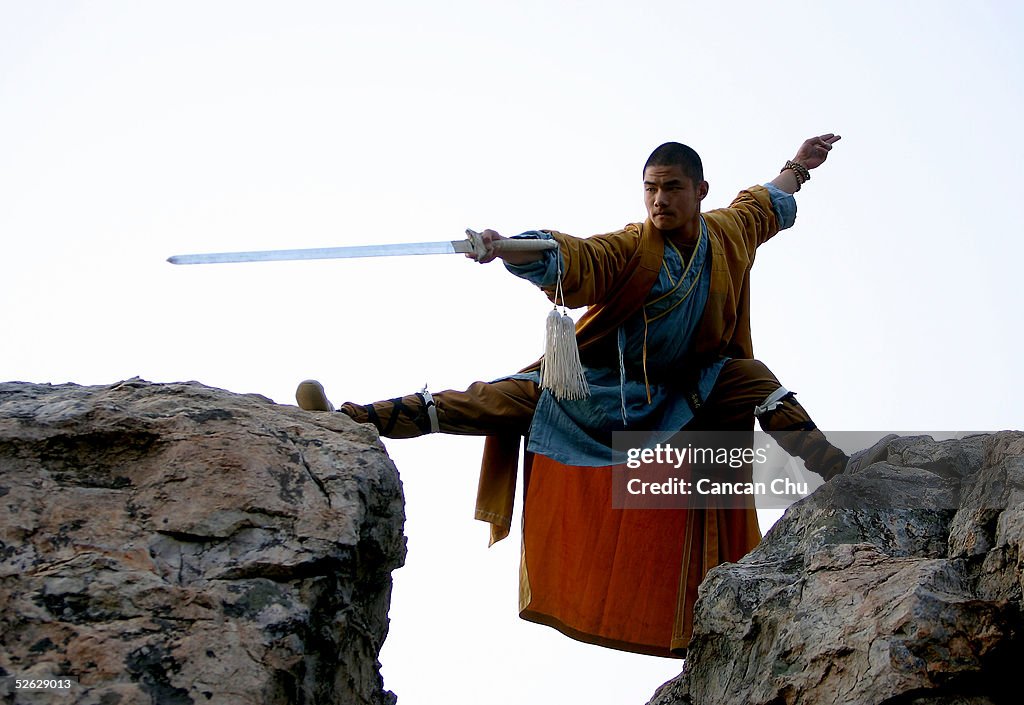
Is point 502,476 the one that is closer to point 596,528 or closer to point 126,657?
point 596,528

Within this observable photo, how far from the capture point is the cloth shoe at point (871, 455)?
481 cm

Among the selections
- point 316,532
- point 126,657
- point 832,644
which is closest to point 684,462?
point 832,644

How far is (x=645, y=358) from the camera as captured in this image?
559 centimetres

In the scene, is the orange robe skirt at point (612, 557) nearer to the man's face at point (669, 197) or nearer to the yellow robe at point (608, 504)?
the yellow robe at point (608, 504)

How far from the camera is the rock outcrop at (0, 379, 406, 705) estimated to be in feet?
10.2

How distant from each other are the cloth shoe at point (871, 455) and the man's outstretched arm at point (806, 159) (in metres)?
1.73

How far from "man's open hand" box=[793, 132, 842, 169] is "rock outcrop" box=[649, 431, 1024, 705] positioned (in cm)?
197

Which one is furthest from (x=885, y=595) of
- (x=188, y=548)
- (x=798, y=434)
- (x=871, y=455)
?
(x=188, y=548)

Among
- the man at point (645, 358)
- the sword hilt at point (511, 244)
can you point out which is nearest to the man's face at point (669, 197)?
the man at point (645, 358)

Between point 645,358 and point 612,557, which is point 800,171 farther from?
point 612,557

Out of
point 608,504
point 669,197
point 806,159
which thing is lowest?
point 608,504

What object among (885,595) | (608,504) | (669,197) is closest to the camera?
(885,595)

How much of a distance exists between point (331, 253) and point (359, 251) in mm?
101

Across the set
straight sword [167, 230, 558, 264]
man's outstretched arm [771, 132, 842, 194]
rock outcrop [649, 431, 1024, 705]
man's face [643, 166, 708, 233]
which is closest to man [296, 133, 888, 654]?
man's face [643, 166, 708, 233]
